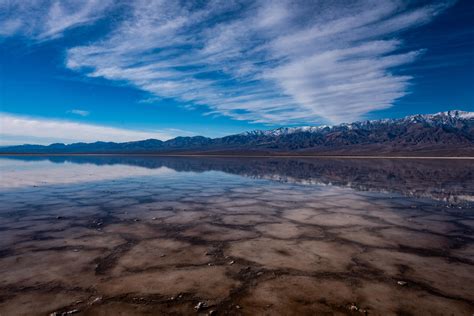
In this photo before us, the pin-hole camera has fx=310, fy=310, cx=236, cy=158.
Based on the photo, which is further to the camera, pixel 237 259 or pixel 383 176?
pixel 383 176

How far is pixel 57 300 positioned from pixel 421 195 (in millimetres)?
13764

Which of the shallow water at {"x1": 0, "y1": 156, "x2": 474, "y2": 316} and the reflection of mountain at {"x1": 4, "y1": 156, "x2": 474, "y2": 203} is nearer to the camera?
the shallow water at {"x1": 0, "y1": 156, "x2": 474, "y2": 316}

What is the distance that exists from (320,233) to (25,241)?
6.47m

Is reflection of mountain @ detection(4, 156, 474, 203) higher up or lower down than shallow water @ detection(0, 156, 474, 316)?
higher up

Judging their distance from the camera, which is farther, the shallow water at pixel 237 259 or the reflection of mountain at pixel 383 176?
the reflection of mountain at pixel 383 176

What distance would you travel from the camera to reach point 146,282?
4652 mm

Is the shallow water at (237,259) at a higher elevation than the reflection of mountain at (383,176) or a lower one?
lower

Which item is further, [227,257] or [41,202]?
[41,202]

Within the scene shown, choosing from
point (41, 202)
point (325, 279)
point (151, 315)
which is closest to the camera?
point (151, 315)

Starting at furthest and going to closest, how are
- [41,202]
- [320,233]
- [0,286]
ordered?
1. [41,202]
2. [320,233]
3. [0,286]

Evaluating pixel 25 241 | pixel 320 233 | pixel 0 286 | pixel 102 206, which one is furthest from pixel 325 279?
pixel 102 206

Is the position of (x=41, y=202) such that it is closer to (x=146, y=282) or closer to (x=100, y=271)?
(x=100, y=271)

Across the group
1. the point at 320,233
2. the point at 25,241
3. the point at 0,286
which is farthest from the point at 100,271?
the point at 320,233

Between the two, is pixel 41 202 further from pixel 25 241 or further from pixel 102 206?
pixel 25 241
